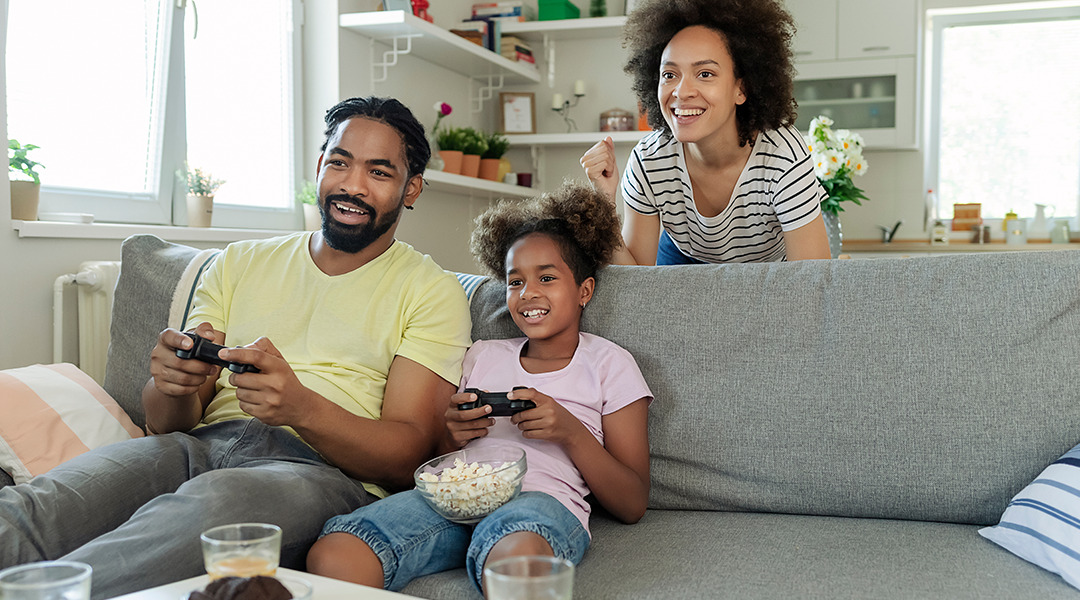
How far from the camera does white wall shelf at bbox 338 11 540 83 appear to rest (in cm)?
341

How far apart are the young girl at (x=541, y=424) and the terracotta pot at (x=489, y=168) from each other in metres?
2.45

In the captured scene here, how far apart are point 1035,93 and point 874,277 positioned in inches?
157

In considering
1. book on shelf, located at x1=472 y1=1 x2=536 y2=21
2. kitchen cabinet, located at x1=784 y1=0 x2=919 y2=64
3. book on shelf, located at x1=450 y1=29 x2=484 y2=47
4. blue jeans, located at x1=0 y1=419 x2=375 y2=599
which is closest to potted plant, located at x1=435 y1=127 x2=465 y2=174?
book on shelf, located at x1=450 y1=29 x2=484 y2=47

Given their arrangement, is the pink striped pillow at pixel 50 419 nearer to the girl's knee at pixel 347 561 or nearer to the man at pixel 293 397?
the man at pixel 293 397

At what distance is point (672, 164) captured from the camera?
209cm

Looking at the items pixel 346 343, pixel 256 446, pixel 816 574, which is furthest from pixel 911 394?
pixel 256 446

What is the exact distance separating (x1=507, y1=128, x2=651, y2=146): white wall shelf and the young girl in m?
2.74

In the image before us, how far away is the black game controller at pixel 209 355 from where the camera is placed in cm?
126

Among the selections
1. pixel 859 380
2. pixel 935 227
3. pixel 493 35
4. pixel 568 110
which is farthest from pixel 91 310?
pixel 935 227

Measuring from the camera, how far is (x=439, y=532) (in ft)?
4.24

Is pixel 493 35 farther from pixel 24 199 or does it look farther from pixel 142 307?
pixel 142 307

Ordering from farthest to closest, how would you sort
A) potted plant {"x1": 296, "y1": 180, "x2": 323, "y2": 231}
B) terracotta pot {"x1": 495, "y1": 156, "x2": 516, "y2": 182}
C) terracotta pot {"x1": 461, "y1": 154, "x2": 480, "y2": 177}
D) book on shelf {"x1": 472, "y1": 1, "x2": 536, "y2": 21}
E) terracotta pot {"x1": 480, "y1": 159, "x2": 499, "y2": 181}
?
book on shelf {"x1": 472, "y1": 1, "x2": 536, "y2": 21} < terracotta pot {"x1": 495, "y1": 156, "x2": 516, "y2": 182} < terracotta pot {"x1": 480, "y1": 159, "x2": 499, "y2": 181} < terracotta pot {"x1": 461, "y1": 154, "x2": 480, "y2": 177} < potted plant {"x1": 296, "y1": 180, "x2": 323, "y2": 231}

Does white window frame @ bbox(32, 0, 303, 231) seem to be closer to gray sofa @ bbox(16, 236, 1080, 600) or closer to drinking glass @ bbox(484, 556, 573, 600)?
gray sofa @ bbox(16, 236, 1080, 600)

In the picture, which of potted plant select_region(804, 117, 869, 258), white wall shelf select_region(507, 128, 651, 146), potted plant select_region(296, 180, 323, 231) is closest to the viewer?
potted plant select_region(804, 117, 869, 258)
